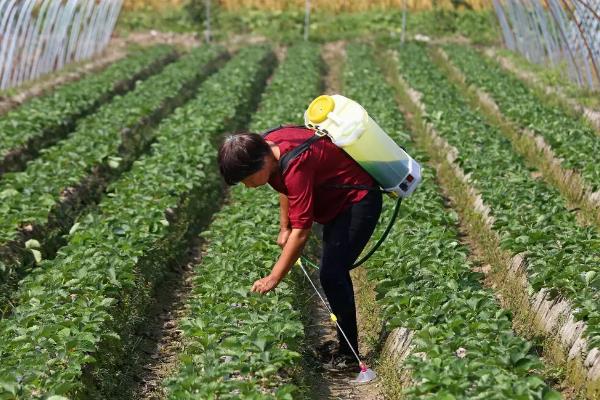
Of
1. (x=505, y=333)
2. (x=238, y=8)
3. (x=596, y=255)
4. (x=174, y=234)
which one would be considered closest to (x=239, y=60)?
(x=238, y=8)

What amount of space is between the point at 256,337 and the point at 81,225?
3971 millimetres

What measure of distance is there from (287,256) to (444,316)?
118 cm

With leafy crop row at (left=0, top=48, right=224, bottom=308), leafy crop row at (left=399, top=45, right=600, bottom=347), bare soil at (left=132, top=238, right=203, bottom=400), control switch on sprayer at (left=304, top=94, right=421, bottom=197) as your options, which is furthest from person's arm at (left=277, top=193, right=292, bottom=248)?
leafy crop row at (left=0, top=48, right=224, bottom=308)

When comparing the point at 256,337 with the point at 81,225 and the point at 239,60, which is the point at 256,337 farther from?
the point at 239,60

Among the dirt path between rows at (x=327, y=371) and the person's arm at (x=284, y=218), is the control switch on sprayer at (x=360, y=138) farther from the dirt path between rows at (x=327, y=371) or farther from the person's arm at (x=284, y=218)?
the dirt path between rows at (x=327, y=371)

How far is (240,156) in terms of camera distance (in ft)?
17.3

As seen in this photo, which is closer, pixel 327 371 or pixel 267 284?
Result: pixel 267 284

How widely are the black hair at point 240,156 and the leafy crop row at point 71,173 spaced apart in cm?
385

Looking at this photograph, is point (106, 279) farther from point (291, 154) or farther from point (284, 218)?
point (291, 154)

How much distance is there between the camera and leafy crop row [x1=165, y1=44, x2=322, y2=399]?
527cm

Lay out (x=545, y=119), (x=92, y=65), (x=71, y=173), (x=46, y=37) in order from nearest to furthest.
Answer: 1. (x=71, y=173)
2. (x=545, y=119)
3. (x=46, y=37)
4. (x=92, y=65)

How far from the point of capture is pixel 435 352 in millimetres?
5348

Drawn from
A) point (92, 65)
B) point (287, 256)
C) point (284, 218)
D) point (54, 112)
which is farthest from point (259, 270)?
point (92, 65)

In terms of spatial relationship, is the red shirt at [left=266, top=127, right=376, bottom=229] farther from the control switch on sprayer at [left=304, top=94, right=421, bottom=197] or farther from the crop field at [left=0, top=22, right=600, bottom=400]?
the crop field at [left=0, top=22, right=600, bottom=400]
